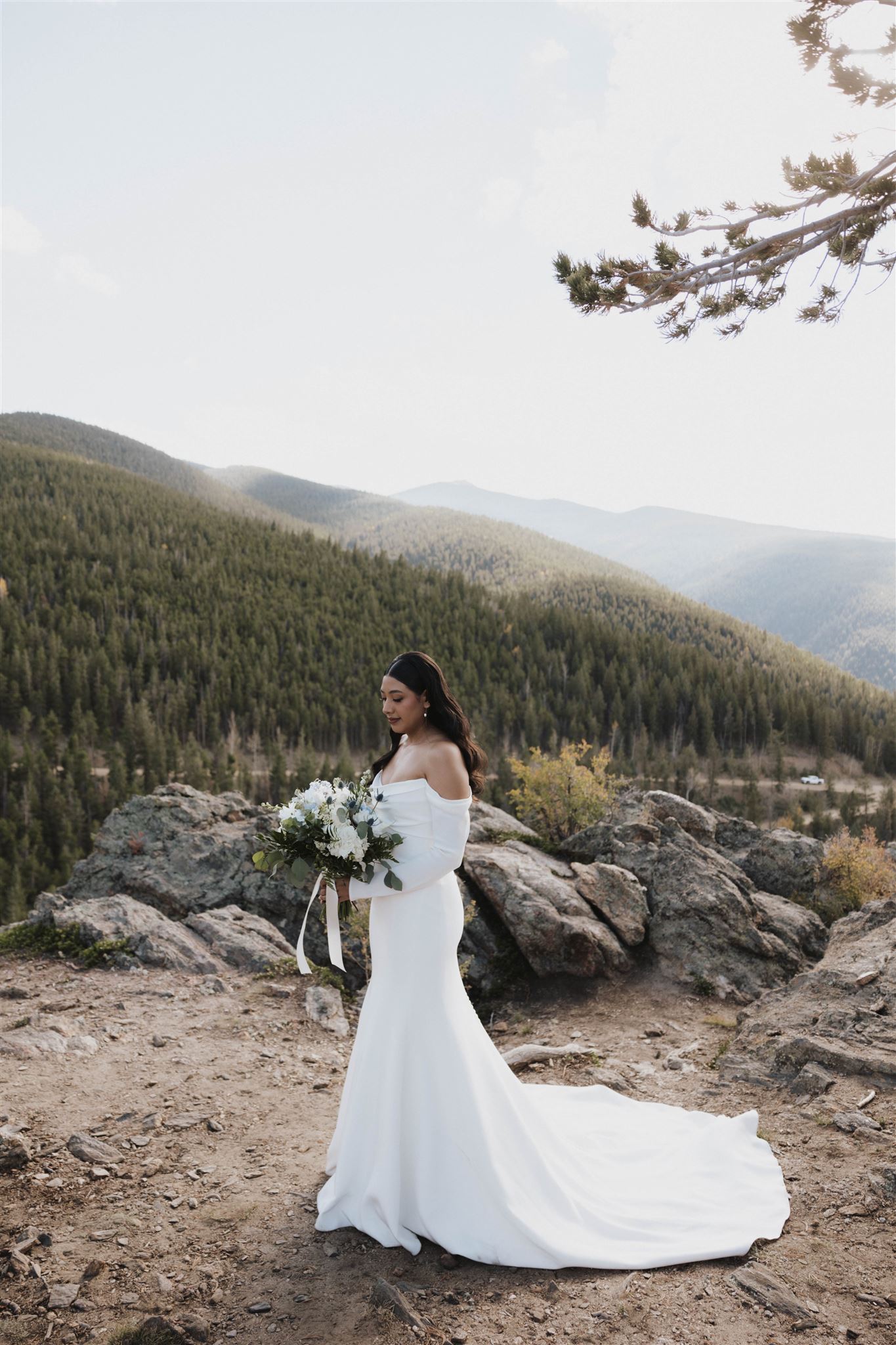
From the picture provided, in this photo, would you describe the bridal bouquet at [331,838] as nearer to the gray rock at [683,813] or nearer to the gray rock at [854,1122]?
the gray rock at [854,1122]

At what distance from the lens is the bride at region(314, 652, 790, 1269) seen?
4.67 meters

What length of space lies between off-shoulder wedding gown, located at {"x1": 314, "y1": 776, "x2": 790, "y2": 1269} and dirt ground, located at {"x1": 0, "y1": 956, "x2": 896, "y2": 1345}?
0.13 meters

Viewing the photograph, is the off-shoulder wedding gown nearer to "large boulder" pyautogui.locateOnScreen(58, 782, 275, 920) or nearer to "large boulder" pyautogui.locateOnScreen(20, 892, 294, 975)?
"large boulder" pyautogui.locateOnScreen(20, 892, 294, 975)

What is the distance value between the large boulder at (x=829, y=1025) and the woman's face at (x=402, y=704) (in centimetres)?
534

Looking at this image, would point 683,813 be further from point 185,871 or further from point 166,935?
point 166,935

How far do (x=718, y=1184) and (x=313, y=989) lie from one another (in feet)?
19.1

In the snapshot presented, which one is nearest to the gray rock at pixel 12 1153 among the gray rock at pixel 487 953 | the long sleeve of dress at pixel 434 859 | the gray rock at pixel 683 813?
the long sleeve of dress at pixel 434 859

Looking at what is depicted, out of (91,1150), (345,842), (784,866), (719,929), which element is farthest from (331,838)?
(784,866)

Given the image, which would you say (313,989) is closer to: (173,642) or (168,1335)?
(168,1335)

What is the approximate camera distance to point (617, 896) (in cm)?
1309

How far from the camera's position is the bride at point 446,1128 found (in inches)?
184

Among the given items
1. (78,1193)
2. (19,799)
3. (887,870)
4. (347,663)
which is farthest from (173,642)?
(78,1193)

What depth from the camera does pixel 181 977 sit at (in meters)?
10.0

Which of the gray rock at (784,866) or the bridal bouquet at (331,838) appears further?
the gray rock at (784,866)
